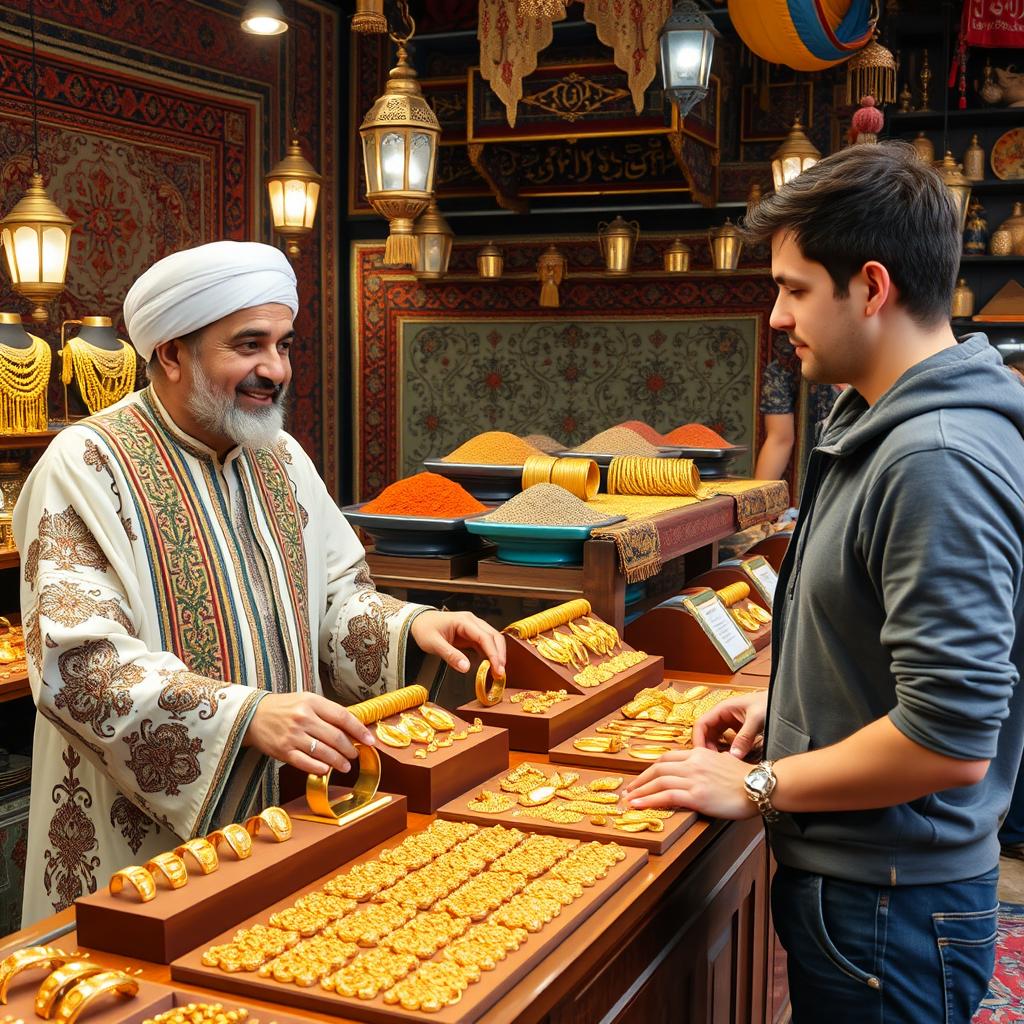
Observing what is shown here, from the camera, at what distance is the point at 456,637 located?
2.49m

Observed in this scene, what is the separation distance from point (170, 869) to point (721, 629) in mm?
1910

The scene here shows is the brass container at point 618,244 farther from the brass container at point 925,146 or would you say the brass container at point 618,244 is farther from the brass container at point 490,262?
the brass container at point 925,146

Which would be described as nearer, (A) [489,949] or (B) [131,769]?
(A) [489,949]

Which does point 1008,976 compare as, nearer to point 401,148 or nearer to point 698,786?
point 698,786

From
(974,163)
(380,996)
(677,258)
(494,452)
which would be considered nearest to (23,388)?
(494,452)

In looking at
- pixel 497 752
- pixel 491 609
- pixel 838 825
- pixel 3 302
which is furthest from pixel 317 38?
pixel 838 825

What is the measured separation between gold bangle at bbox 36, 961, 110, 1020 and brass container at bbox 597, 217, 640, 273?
6723 mm

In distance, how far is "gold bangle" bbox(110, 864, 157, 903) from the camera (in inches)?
60.2

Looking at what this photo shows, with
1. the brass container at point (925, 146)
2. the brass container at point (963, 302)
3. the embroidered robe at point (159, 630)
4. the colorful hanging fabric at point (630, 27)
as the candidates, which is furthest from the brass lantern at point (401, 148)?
the brass container at point (963, 302)

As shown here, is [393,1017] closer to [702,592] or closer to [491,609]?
[702,592]

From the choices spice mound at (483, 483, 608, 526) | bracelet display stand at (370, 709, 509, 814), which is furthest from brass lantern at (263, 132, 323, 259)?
bracelet display stand at (370, 709, 509, 814)

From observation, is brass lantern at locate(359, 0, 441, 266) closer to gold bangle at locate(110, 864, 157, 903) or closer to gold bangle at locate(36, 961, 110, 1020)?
gold bangle at locate(110, 864, 157, 903)

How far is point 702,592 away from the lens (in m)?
3.32

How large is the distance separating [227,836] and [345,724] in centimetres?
26
